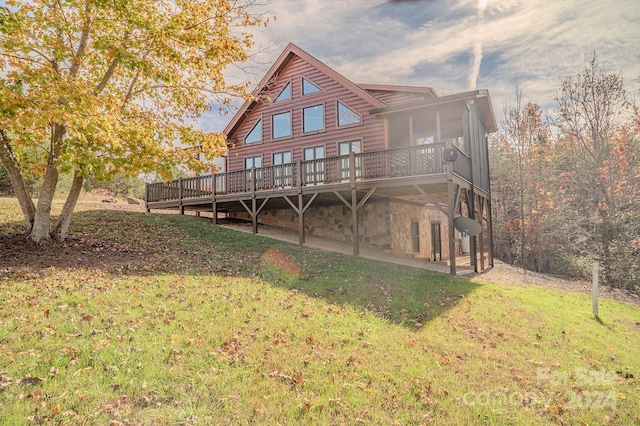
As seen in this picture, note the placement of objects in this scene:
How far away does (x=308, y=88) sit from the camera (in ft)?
64.5

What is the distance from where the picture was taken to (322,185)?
48.7 feet

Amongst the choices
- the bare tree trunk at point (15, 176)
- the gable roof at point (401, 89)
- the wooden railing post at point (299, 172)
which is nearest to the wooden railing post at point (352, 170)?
the wooden railing post at point (299, 172)

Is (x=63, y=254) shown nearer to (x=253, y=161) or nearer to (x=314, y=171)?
(x=314, y=171)

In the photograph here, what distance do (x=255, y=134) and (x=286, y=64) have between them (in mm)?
4505

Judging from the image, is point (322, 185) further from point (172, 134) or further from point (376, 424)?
point (376, 424)

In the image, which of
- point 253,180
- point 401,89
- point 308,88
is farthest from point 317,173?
point 401,89

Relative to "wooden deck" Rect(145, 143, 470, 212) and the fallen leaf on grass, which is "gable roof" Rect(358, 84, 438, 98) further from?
the fallen leaf on grass

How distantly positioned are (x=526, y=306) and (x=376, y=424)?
7.91m

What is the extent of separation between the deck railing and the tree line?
11.3m

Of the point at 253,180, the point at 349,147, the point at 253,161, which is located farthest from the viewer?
the point at 253,161

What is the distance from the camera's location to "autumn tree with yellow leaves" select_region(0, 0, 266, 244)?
7.69 meters

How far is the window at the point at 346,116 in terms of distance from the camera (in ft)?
59.4

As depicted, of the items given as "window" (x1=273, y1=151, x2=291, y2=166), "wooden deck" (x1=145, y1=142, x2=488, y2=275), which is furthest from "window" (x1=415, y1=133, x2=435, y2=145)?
"window" (x1=273, y1=151, x2=291, y2=166)

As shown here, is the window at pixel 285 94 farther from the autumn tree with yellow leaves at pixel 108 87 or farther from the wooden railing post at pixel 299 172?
the autumn tree with yellow leaves at pixel 108 87
